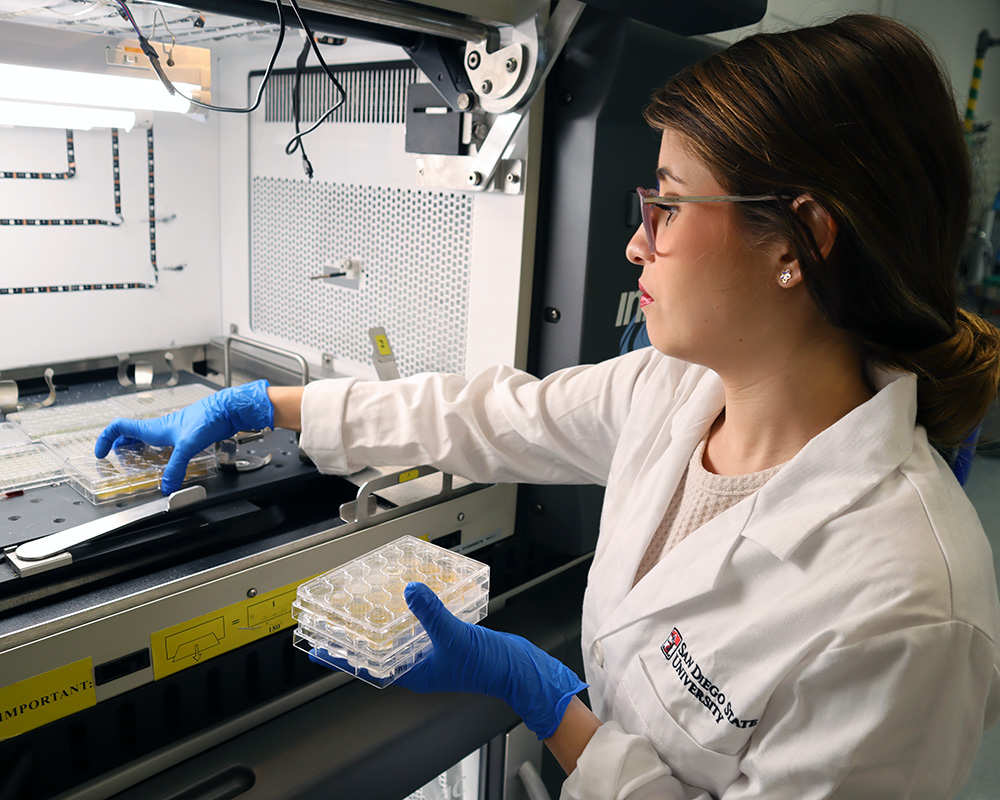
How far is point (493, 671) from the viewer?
3.47 ft

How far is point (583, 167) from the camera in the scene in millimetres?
1382

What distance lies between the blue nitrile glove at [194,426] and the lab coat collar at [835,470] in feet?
2.87

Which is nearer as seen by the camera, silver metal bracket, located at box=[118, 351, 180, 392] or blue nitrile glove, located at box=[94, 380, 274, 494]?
blue nitrile glove, located at box=[94, 380, 274, 494]

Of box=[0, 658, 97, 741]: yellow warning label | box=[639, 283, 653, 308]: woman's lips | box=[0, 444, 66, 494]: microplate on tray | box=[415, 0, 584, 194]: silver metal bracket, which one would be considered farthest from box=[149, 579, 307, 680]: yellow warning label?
box=[415, 0, 584, 194]: silver metal bracket

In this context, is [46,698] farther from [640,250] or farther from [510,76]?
[510,76]

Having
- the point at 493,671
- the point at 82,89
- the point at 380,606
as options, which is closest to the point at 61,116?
the point at 82,89

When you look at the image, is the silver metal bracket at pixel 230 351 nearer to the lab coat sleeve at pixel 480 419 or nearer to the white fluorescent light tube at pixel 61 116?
the lab coat sleeve at pixel 480 419

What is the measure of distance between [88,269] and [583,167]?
1.21 m

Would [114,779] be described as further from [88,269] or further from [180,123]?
[180,123]

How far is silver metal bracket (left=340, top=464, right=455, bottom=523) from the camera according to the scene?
128 centimetres

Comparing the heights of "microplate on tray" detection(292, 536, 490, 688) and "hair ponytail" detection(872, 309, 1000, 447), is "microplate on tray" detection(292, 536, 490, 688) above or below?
below

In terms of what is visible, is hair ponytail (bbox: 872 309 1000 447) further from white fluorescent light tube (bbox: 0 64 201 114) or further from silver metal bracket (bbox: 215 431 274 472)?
white fluorescent light tube (bbox: 0 64 201 114)

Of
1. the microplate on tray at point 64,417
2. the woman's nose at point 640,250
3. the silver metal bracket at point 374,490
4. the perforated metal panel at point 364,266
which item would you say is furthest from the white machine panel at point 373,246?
the microplate on tray at point 64,417

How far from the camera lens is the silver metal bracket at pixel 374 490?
128cm
